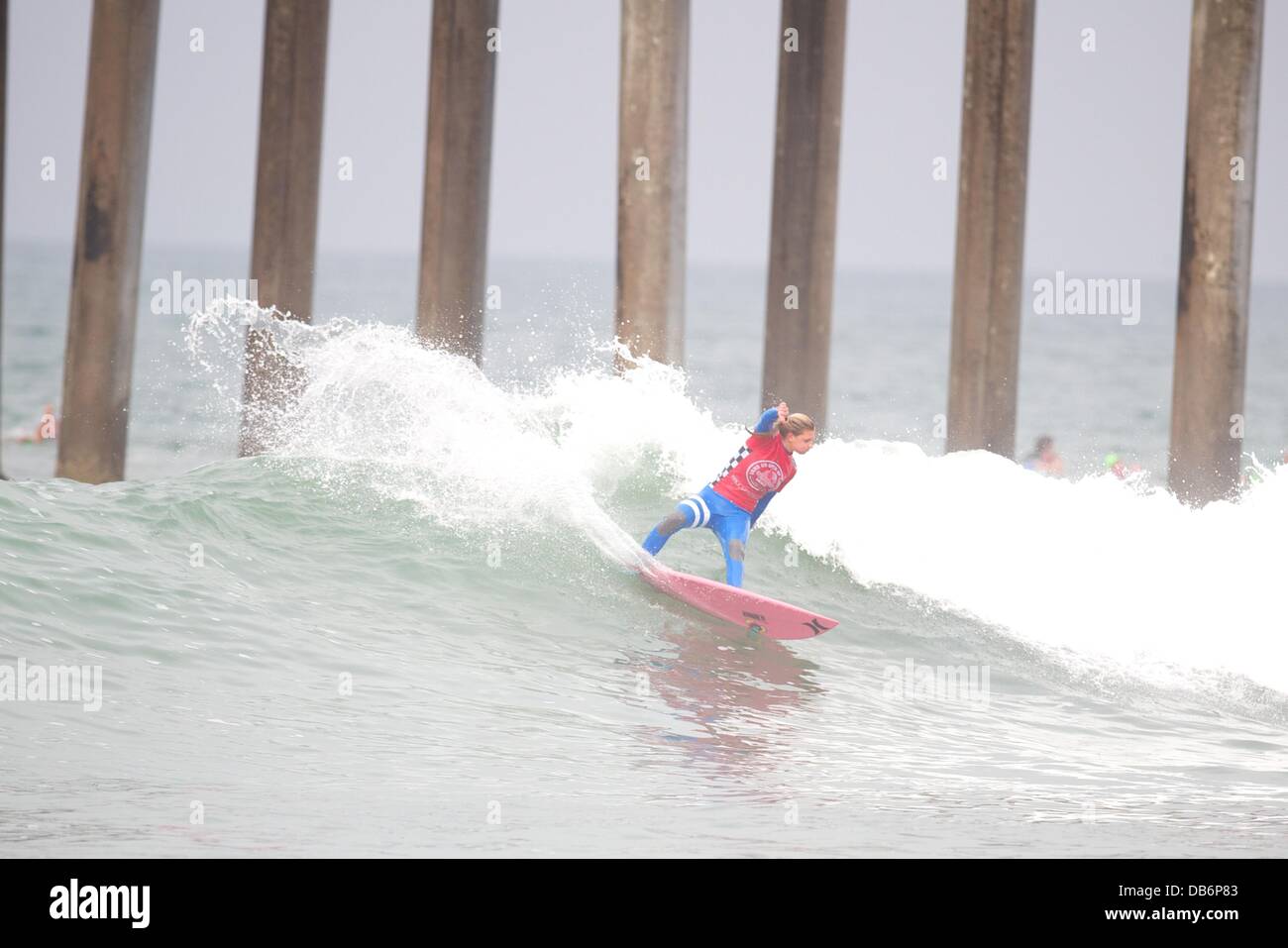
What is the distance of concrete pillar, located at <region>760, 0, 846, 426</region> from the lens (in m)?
13.1

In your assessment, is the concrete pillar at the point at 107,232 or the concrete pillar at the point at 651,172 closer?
the concrete pillar at the point at 651,172

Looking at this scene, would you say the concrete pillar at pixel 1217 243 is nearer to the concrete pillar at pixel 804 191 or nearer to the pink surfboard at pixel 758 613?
the concrete pillar at pixel 804 191

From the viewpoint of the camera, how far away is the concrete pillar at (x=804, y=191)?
13.1m

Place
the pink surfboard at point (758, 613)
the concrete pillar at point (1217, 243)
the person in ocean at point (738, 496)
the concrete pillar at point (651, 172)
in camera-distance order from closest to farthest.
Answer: the pink surfboard at point (758, 613)
the person in ocean at point (738, 496)
the concrete pillar at point (1217, 243)
the concrete pillar at point (651, 172)

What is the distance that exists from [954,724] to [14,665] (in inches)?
188

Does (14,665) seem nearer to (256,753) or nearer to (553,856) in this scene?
(256,753)

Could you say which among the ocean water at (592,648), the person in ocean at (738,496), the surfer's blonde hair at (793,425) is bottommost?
the ocean water at (592,648)

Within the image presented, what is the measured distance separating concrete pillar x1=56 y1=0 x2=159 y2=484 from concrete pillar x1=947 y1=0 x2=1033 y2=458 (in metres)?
6.78

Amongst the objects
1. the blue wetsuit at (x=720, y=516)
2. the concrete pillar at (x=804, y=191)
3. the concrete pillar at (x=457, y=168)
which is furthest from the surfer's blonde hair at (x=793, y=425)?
the concrete pillar at (x=457, y=168)

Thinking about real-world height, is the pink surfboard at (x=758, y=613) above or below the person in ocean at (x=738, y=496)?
below

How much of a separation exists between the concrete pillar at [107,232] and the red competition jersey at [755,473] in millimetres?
5539

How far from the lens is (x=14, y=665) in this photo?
7484 millimetres

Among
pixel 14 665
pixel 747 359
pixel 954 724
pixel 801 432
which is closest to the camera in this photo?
pixel 14 665
